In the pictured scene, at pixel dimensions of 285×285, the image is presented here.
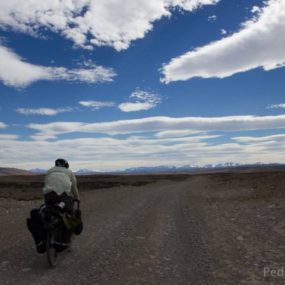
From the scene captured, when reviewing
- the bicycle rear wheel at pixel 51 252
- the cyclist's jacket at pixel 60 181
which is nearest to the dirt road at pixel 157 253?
the bicycle rear wheel at pixel 51 252

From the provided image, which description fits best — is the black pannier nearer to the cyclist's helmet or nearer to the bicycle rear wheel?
the bicycle rear wheel

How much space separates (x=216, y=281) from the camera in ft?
26.3

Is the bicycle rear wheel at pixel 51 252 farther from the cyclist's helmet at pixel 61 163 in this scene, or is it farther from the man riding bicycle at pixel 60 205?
the cyclist's helmet at pixel 61 163

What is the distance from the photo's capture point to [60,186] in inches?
384

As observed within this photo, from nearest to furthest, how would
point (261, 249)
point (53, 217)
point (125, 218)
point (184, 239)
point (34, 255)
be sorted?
point (53, 217) < point (34, 255) < point (261, 249) < point (184, 239) < point (125, 218)

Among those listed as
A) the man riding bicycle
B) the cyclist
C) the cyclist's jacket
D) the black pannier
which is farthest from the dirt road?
the cyclist's jacket

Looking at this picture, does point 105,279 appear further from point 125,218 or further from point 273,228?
point 125,218

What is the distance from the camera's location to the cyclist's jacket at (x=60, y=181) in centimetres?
969

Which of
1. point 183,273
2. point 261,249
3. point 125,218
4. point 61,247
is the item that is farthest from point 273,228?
point 61,247

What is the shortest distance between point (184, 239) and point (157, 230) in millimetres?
1920

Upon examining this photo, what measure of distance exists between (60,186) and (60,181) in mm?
146

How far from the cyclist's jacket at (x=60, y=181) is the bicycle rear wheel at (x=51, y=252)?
3.38ft

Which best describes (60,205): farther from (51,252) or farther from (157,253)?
(157,253)

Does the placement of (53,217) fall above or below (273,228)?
above
